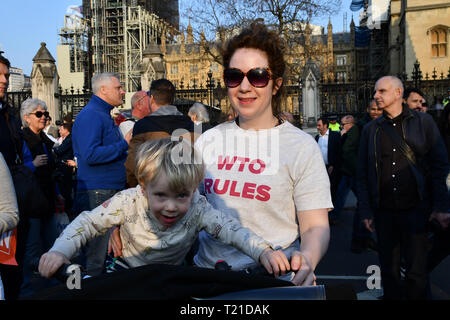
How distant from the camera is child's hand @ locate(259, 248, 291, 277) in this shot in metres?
1.60

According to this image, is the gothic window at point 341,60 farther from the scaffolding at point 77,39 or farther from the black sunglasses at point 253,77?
the black sunglasses at point 253,77

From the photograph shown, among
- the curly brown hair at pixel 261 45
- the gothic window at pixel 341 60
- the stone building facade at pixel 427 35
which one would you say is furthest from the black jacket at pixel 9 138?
the gothic window at pixel 341 60

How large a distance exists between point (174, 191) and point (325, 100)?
1657 centimetres

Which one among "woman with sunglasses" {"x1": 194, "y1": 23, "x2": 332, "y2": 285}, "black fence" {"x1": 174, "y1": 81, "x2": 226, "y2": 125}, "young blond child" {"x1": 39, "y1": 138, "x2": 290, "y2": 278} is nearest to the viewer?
"young blond child" {"x1": 39, "y1": 138, "x2": 290, "y2": 278}

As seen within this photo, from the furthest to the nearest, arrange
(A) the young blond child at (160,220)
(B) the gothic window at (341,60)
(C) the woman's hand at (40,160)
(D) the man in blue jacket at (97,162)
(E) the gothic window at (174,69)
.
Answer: (B) the gothic window at (341,60) < (E) the gothic window at (174,69) < (C) the woman's hand at (40,160) < (D) the man in blue jacket at (97,162) < (A) the young blond child at (160,220)

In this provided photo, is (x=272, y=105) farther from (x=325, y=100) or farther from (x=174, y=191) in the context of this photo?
(x=325, y=100)

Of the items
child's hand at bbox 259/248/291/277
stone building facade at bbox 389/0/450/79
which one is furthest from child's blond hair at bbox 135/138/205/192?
stone building facade at bbox 389/0/450/79

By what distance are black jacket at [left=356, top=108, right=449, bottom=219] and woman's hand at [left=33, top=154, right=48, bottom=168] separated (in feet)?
11.3

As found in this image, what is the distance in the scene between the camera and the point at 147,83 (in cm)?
1755

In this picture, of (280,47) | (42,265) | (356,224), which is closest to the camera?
(42,265)

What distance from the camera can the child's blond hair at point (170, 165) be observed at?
1.89 m

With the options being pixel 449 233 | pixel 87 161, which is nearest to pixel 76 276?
pixel 87 161

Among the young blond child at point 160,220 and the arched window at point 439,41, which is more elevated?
the arched window at point 439,41

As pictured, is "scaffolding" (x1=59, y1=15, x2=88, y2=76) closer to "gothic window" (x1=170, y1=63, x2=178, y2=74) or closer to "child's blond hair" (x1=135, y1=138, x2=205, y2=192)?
"gothic window" (x1=170, y1=63, x2=178, y2=74)
